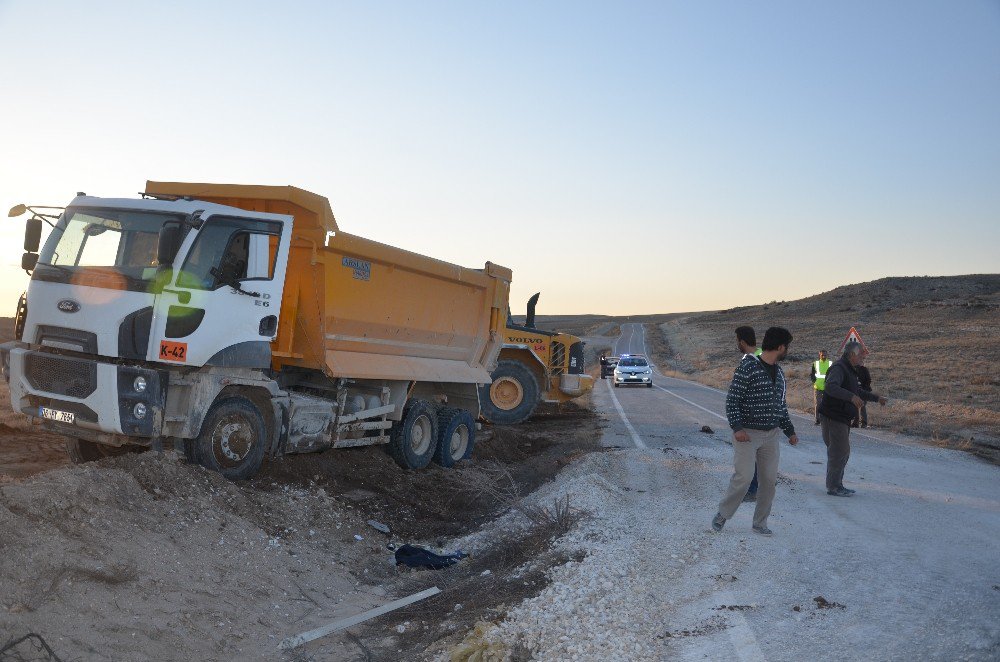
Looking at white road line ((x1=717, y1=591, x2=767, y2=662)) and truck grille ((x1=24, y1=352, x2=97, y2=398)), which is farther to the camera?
truck grille ((x1=24, y1=352, x2=97, y2=398))

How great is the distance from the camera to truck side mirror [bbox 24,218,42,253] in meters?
8.41

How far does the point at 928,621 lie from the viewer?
4.99 metres

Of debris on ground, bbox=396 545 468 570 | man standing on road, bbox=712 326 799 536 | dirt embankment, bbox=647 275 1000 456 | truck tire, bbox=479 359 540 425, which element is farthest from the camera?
dirt embankment, bbox=647 275 1000 456

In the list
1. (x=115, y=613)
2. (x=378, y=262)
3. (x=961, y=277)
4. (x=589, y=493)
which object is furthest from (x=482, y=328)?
(x=961, y=277)

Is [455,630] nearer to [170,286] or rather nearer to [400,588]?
[400,588]

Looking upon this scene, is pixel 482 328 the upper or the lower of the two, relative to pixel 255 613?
upper

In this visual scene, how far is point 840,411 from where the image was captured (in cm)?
976

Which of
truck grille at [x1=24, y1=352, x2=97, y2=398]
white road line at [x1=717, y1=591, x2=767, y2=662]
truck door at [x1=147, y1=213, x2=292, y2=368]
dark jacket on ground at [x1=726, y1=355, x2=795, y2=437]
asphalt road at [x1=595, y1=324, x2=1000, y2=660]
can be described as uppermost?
truck door at [x1=147, y1=213, x2=292, y2=368]

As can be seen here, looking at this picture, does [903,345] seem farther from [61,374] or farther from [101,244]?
[61,374]

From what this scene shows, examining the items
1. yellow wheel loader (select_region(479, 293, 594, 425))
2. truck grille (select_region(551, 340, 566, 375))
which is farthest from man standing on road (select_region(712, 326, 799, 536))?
truck grille (select_region(551, 340, 566, 375))

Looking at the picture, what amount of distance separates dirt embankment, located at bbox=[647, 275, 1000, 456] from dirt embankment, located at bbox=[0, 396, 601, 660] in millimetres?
12511

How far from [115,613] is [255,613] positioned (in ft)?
3.23

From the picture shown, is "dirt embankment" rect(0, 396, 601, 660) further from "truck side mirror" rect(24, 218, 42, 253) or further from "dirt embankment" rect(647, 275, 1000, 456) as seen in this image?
"dirt embankment" rect(647, 275, 1000, 456)

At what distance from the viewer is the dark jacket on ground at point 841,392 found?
973cm
